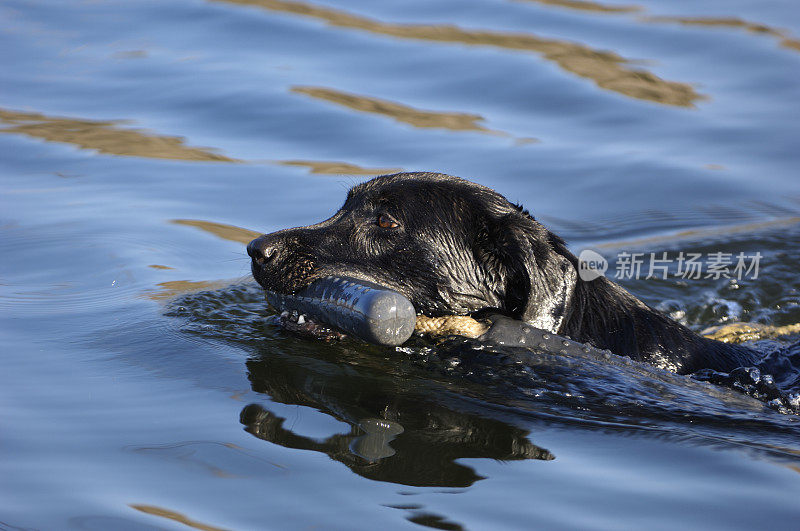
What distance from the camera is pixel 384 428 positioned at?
4141 mm

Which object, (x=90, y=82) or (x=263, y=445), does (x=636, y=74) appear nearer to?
(x=90, y=82)

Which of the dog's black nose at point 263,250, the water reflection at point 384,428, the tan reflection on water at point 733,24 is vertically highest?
the tan reflection on water at point 733,24

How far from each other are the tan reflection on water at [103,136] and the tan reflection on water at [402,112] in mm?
1842

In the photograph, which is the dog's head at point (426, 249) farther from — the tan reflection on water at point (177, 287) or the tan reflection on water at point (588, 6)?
the tan reflection on water at point (588, 6)

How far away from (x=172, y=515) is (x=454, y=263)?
6.99ft

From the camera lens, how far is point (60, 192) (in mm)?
7992

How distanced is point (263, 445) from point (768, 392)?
8.17ft

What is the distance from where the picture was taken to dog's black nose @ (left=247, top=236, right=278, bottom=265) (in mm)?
4918

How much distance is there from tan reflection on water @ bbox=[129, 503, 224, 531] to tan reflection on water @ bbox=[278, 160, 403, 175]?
216 inches

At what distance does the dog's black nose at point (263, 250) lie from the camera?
492 centimetres

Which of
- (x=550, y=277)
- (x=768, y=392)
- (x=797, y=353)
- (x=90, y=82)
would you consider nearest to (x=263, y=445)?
(x=550, y=277)

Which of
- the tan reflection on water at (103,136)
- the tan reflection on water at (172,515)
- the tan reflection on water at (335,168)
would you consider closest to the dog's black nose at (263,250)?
the tan reflection on water at (172,515)

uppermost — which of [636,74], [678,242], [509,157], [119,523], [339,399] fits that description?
[636,74]

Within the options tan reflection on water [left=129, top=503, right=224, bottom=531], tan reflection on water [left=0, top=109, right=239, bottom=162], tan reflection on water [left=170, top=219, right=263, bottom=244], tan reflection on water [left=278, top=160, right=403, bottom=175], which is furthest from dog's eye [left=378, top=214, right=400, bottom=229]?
tan reflection on water [left=0, top=109, right=239, bottom=162]
